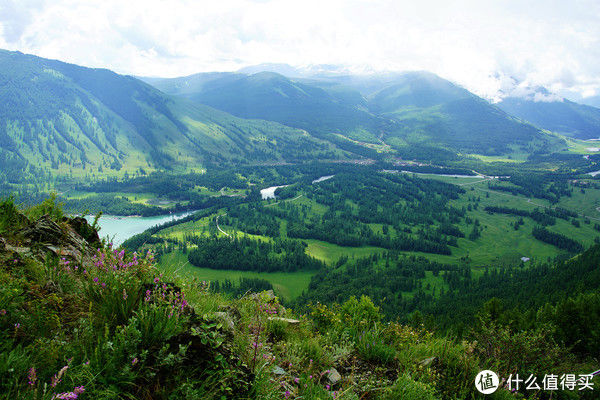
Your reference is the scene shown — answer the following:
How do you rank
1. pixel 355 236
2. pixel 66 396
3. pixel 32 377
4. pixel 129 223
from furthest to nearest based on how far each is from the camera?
pixel 129 223 < pixel 355 236 < pixel 32 377 < pixel 66 396

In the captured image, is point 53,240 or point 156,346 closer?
point 156,346

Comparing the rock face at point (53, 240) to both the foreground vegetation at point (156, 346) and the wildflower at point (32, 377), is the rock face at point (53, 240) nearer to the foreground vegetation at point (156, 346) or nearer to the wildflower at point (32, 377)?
the foreground vegetation at point (156, 346)

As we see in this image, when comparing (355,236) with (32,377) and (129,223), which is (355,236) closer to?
(129,223)

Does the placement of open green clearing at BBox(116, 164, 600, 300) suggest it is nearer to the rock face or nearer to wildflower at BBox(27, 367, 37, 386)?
the rock face

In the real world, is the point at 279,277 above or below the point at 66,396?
below

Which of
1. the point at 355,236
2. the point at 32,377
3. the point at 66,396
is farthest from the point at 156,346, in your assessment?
the point at 355,236

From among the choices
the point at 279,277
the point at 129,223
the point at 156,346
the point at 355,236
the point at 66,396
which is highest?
the point at 66,396

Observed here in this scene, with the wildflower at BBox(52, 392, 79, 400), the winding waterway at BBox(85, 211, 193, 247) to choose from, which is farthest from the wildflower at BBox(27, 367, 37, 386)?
the winding waterway at BBox(85, 211, 193, 247)

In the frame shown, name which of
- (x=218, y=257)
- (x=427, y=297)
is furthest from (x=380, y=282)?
(x=218, y=257)
